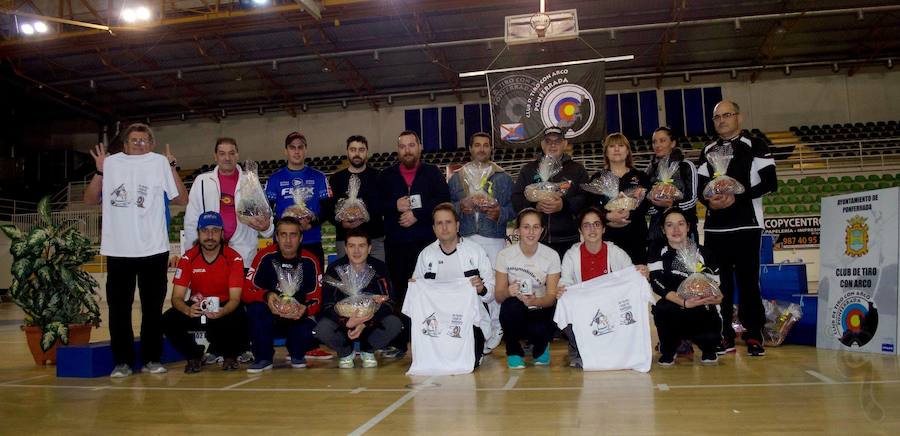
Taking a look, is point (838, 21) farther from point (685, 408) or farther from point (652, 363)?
point (685, 408)

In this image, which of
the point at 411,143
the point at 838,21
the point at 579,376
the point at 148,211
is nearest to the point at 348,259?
the point at 411,143

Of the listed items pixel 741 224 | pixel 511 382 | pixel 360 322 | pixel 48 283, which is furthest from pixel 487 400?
pixel 48 283

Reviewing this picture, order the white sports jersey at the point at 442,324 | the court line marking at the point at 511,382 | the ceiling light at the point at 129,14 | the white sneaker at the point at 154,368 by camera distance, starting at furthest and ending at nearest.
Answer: the ceiling light at the point at 129,14
the white sneaker at the point at 154,368
the white sports jersey at the point at 442,324
the court line marking at the point at 511,382

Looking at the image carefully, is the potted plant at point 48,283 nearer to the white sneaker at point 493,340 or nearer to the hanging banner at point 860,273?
the white sneaker at point 493,340

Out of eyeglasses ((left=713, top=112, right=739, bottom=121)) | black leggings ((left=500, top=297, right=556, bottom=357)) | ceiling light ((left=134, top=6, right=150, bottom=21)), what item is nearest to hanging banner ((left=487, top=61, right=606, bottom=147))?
eyeglasses ((left=713, top=112, right=739, bottom=121))

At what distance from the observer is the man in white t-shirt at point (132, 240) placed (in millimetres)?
4539

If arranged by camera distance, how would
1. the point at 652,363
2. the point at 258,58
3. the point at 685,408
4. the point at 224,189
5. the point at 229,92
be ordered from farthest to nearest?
the point at 229,92, the point at 258,58, the point at 224,189, the point at 652,363, the point at 685,408

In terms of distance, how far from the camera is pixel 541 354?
4559 mm

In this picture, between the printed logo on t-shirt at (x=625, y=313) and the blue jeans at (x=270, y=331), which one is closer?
the printed logo on t-shirt at (x=625, y=313)

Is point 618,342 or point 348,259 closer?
point 618,342

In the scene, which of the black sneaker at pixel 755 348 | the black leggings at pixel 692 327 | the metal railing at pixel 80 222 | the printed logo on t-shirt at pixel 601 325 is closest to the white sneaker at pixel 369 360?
the printed logo on t-shirt at pixel 601 325

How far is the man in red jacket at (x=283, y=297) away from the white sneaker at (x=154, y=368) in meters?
0.66

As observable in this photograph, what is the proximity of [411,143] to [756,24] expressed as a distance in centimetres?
1431

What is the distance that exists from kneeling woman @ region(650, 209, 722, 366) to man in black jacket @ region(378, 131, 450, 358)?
1855 millimetres
